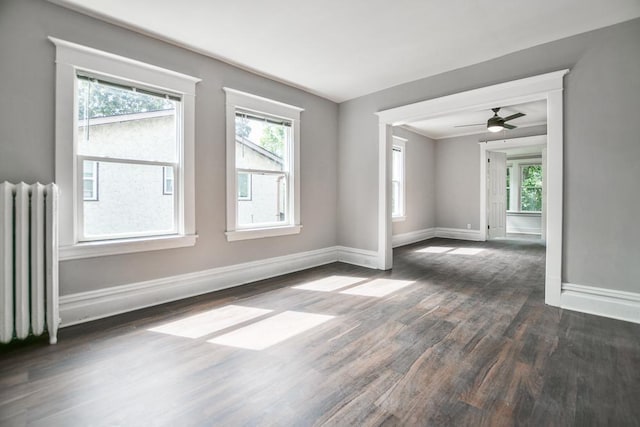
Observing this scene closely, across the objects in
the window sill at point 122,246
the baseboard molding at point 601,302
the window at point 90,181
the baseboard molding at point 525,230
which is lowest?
the baseboard molding at point 601,302

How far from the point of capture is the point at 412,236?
7328mm

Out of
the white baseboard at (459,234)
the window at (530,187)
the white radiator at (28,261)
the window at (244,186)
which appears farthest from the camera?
the window at (530,187)

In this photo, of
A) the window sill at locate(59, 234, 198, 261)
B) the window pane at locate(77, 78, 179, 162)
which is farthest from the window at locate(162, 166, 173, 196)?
the window sill at locate(59, 234, 198, 261)

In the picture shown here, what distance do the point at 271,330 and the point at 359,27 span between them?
2.93 m

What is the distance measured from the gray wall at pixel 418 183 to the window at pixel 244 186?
12.7 ft

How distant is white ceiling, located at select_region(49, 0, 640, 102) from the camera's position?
2549 millimetres

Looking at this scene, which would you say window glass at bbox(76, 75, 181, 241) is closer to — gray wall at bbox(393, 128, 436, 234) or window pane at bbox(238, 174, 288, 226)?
window pane at bbox(238, 174, 288, 226)

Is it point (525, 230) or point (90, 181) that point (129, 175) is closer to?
point (90, 181)

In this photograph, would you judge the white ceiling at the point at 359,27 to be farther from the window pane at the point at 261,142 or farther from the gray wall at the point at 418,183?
the gray wall at the point at 418,183

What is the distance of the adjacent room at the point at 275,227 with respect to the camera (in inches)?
69.1

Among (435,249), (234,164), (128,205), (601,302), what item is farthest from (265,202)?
Answer: (435,249)

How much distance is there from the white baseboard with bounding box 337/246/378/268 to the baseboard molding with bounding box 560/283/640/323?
236 centimetres

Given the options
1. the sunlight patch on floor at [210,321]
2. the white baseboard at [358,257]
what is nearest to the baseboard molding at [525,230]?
the white baseboard at [358,257]

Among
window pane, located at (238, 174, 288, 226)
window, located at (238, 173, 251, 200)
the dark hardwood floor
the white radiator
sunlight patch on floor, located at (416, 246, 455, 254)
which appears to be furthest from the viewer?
sunlight patch on floor, located at (416, 246, 455, 254)
